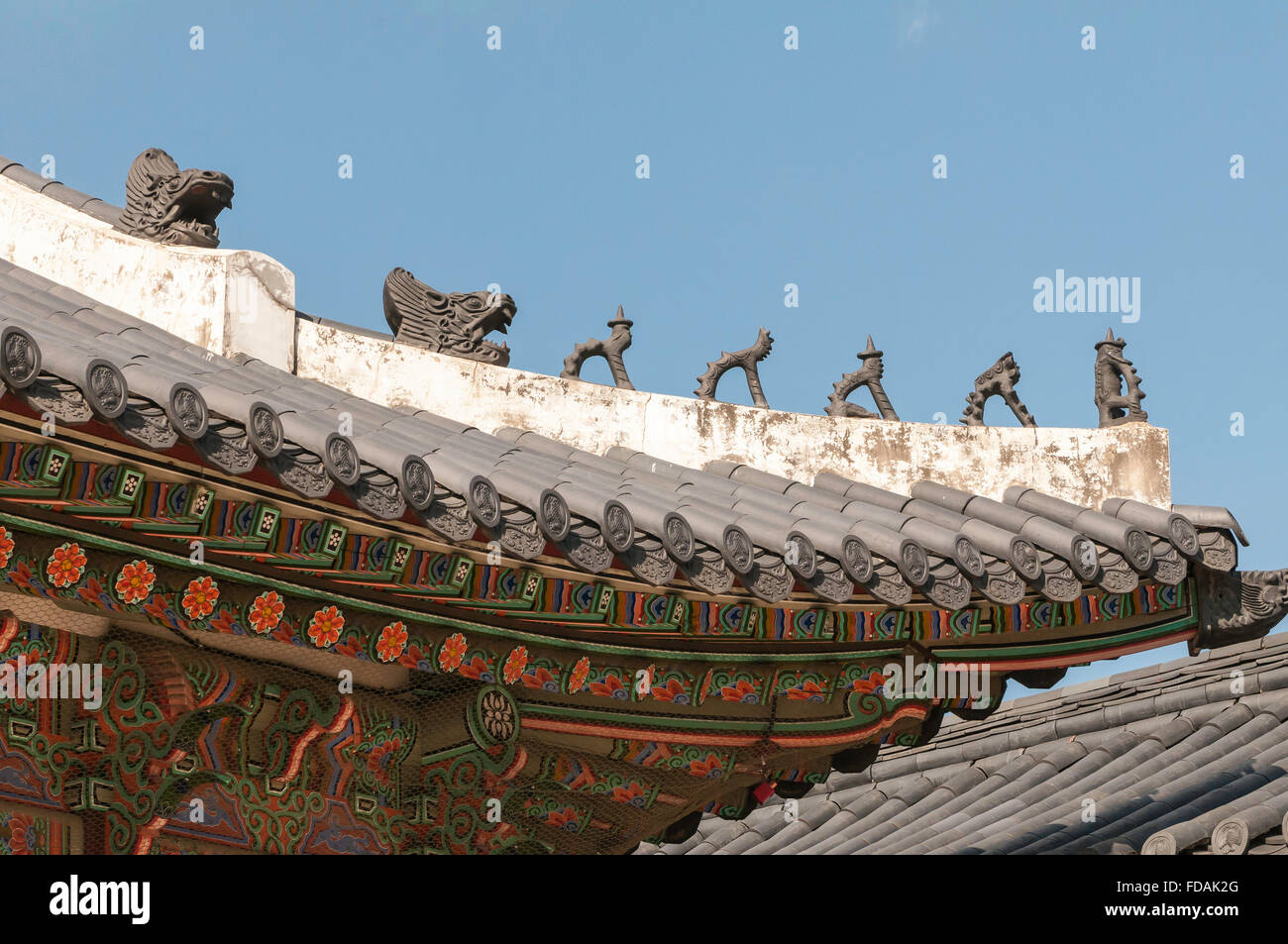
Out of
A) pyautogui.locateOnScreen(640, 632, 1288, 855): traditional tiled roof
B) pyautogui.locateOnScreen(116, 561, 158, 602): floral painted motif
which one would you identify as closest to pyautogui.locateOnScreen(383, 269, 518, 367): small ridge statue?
pyautogui.locateOnScreen(116, 561, 158, 602): floral painted motif

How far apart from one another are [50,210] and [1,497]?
114 inches

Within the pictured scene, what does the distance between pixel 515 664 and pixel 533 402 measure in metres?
1.56

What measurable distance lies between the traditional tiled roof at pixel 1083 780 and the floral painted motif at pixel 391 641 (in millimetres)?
2782

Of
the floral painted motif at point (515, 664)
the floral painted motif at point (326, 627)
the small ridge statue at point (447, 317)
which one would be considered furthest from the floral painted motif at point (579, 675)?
the small ridge statue at point (447, 317)

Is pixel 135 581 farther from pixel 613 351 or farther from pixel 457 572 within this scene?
pixel 613 351

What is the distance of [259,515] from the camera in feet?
15.3

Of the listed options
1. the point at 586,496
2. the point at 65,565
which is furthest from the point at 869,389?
the point at 65,565

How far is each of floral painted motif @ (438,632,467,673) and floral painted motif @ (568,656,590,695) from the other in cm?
41

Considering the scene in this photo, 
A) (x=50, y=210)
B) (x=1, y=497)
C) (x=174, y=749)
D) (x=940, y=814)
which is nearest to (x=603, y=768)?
(x=174, y=749)

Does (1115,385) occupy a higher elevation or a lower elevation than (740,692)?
higher

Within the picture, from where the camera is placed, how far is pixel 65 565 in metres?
4.66

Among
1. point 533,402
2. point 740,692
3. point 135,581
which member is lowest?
point 740,692

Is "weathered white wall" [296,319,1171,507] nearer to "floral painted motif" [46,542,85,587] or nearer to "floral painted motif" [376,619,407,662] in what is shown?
"floral painted motif" [376,619,407,662]
